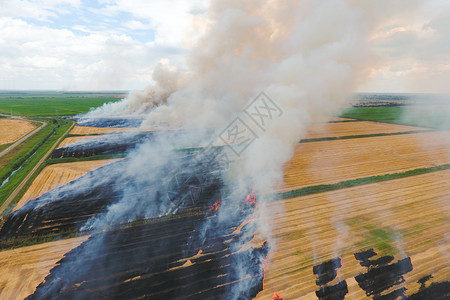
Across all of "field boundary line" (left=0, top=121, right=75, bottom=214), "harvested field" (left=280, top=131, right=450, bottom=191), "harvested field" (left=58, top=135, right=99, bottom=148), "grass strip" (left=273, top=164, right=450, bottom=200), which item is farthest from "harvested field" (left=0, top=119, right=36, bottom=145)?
"harvested field" (left=280, top=131, right=450, bottom=191)

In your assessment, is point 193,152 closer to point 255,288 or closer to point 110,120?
point 255,288

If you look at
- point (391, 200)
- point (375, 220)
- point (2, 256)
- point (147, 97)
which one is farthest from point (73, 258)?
point (147, 97)

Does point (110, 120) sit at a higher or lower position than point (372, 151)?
higher

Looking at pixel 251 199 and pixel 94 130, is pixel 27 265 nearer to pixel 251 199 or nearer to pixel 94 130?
pixel 251 199

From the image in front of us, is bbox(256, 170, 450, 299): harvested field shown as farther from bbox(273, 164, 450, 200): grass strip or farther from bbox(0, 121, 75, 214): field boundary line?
bbox(0, 121, 75, 214): field boundary line

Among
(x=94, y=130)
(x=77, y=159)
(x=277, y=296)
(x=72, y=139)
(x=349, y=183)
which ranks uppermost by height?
(x=94, y=130)

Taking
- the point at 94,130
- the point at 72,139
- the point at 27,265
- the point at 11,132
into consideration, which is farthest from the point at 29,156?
the point at 27,265

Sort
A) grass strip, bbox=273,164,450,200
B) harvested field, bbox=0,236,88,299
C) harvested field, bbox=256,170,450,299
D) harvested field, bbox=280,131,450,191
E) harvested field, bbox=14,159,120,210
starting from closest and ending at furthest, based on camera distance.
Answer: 1. harvested field, bbox=0,236,88,299
2. harvested field, bbox=256,170,450,299
3. grass strip, bbox=273,164,450,200
4. harvested field, bbox=14,159,120,210
5. harvested field, bbox=280,131,450,191
